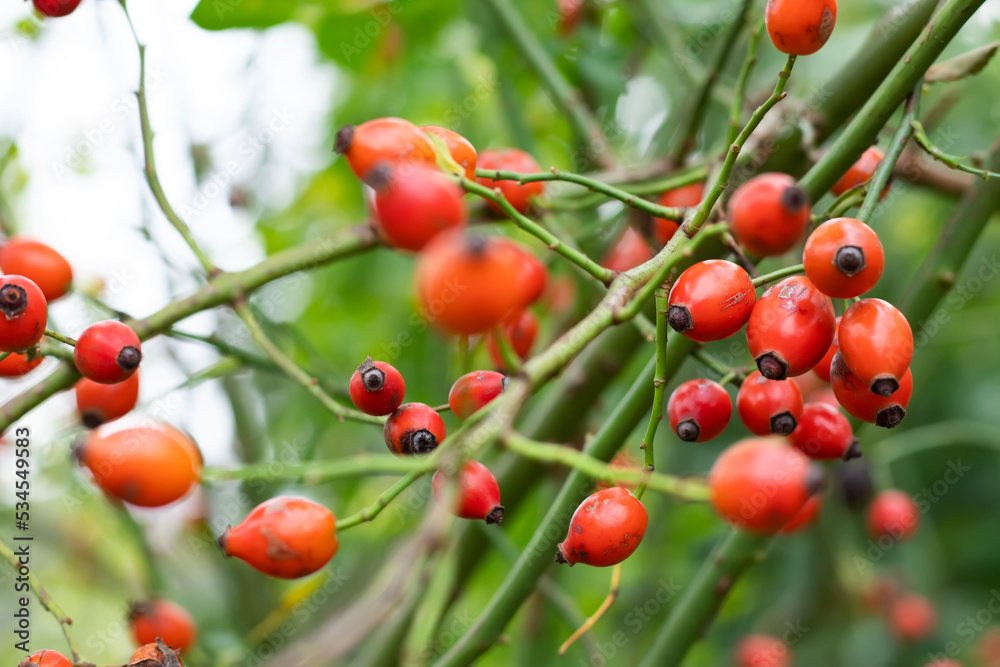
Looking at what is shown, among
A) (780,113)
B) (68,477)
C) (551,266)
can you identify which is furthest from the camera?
(68,477)

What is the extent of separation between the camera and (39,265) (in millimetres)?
1226

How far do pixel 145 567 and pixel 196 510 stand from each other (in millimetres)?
948

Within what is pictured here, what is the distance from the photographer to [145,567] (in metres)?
2.19

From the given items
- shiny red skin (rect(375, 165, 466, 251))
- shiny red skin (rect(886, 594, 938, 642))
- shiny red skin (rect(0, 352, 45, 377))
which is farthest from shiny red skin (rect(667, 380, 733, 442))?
shiny red skin (rect(886, 594, 938, 642))

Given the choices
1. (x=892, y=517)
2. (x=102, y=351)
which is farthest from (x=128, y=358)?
(x=892, y=517)

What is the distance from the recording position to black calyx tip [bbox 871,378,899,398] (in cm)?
88

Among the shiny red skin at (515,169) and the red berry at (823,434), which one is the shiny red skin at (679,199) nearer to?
the shiny red skin at (515,169)

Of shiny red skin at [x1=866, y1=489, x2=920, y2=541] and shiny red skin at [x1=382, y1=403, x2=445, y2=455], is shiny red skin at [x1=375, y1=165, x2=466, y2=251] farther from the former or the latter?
shiny red skin at [x1=866, y1=489, x2=920, y2=541]

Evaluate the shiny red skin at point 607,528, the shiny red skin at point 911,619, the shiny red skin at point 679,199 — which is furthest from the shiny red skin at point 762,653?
the shiny red skin at point 607,528

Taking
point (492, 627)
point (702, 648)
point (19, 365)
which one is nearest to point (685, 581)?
point (702, 648)

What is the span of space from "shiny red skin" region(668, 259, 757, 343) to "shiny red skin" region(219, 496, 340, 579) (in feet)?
1.55

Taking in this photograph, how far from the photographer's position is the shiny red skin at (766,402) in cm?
101

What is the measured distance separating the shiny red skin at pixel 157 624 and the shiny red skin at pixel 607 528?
39.7 inches

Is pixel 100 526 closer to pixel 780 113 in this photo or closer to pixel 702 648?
pixel 702 648
